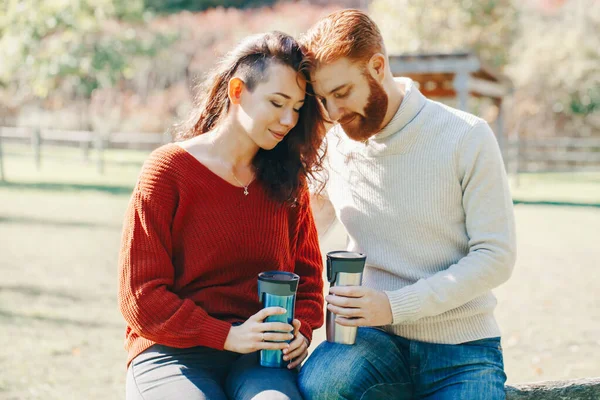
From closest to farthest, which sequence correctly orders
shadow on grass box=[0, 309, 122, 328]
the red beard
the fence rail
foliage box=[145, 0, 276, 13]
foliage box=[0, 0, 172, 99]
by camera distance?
the red beard, shadow on grass box=[0, 309, 122, 328], foliage box=[0, 0, 172, 99], the fence rail, foliage box=[145, 0, 276, 13]

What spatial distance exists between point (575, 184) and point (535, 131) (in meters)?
7.48

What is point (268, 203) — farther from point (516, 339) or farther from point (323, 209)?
point (516, 339)

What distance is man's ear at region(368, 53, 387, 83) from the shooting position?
8.54 ft

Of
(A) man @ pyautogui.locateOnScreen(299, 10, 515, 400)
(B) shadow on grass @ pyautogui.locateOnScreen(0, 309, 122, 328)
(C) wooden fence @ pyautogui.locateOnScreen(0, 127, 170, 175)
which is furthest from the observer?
(C) wooden fence @ pyautogui.locateOnScreen(0, 127, 170, 175)

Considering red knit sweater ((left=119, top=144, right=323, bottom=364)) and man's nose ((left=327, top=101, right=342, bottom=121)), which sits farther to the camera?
man's nose ((left=327, top=101, right=342, bottom=121))

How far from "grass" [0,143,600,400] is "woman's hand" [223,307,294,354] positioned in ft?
5.71

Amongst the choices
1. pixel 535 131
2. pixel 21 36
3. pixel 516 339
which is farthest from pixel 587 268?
pixel 535 131

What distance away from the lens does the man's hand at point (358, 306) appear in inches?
90.7

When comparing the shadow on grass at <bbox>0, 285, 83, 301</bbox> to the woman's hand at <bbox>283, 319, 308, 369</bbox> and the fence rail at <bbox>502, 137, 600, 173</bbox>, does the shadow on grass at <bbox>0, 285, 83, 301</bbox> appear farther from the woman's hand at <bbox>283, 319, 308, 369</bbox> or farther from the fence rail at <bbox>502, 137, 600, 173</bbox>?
the fence rail at <bbox>502, 137, 600, 173</bbox>

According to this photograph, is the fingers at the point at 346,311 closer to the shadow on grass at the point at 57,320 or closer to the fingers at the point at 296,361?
the fingers at the point at 296,361

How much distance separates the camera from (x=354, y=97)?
8.61 feet

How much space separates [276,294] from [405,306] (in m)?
0.47

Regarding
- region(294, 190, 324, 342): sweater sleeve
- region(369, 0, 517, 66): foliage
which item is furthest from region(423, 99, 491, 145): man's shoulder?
region(369, 0, 517, 66): foliage

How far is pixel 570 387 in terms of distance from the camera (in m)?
2.53
